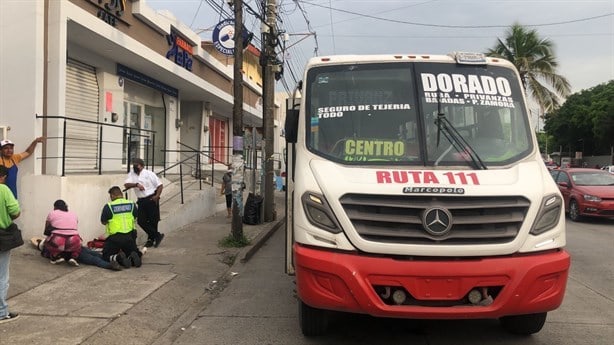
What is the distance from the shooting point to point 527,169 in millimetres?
4879

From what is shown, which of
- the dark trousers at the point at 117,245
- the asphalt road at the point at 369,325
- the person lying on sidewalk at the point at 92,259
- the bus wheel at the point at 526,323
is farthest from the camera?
the dark trousers at the point at 117,245

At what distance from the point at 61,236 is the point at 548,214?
22.0 feet

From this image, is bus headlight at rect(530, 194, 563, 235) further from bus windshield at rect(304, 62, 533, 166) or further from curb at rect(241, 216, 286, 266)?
curb at rect(241, 216, 286, 266)

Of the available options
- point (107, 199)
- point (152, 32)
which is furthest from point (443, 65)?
point (152, 32)

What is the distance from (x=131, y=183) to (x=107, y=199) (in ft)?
2.71

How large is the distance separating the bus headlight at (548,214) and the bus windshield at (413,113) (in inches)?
21.5

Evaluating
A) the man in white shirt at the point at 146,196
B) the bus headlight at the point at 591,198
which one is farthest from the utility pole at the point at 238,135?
the bus headlight at the point at 591,198

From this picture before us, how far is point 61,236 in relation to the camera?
7.99m

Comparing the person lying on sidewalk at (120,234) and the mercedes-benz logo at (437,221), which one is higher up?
the mercedes-benz logo at (437,221)

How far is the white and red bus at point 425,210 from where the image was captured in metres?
4.34

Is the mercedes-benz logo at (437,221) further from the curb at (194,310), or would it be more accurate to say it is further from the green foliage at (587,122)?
the green foliage at (587,122)

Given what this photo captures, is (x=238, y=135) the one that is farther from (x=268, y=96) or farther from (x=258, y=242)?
(x=268, y=96)

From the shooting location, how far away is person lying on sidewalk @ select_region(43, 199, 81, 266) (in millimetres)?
7906

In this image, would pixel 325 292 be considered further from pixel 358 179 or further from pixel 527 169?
pixel 527 169
